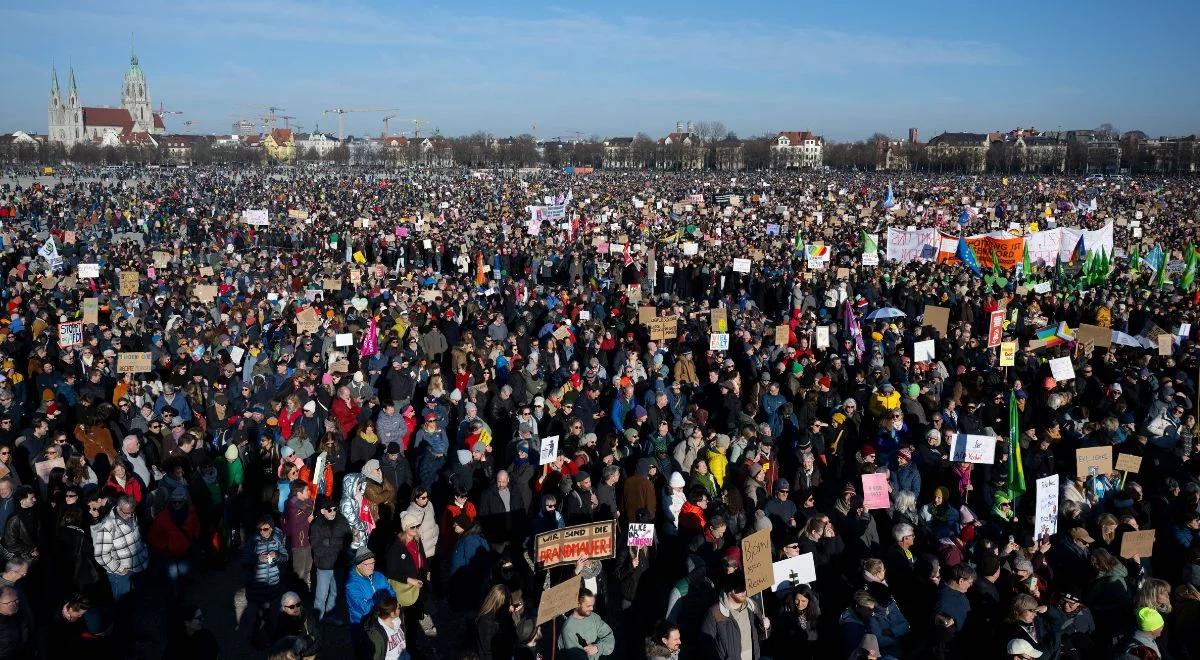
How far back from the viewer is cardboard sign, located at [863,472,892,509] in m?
6.64

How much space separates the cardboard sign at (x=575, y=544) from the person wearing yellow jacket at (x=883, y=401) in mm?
4680

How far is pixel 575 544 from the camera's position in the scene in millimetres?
5195

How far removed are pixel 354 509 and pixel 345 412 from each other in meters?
2.43

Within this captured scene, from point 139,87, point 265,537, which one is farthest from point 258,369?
point 139,87

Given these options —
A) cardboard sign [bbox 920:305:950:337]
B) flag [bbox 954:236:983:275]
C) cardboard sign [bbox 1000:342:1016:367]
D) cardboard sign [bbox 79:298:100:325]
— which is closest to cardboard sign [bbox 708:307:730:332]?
cardboard sign [bbox 920:305:950:337]

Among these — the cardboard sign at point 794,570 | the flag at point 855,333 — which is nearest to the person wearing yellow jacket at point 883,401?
the flag at point 855,333

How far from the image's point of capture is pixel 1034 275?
715 inches

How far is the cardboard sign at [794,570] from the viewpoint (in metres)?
5.45

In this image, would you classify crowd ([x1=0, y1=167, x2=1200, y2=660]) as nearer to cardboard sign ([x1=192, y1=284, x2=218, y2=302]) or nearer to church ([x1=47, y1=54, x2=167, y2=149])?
cardboard sign ([x1=192, y1=284, x2=218, y2=302])

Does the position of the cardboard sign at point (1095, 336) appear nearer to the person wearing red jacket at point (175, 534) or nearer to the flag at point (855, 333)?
the flag at point (855, 333)

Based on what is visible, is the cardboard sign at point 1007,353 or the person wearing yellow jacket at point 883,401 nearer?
the person wearing yellow jacket at point 883,401

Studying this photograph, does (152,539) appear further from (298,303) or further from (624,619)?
(298,303)

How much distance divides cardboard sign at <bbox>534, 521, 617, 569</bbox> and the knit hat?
2.69 metres

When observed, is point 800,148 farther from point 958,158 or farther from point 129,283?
point 129,283
